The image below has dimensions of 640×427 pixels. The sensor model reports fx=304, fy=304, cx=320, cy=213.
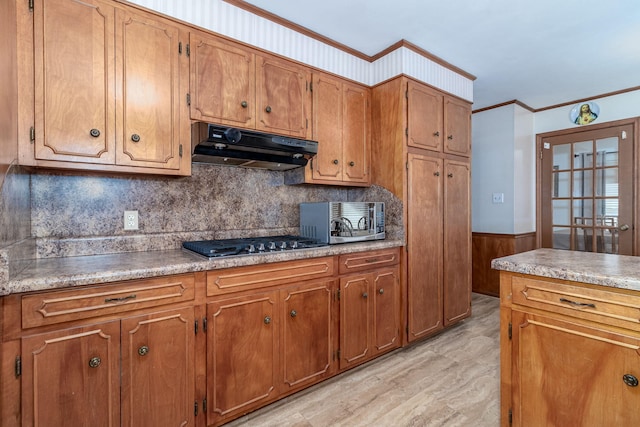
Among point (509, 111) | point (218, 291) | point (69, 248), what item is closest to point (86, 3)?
point (69, 248)

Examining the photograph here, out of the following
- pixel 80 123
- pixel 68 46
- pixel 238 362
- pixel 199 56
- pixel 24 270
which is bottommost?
pixel 238 362

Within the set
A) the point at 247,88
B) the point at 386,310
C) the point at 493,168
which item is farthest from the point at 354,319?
the point at 493,168

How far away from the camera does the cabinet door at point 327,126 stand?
2.38m

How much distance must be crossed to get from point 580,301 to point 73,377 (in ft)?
6.72

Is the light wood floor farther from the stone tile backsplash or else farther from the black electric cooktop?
the stone tile backsplash

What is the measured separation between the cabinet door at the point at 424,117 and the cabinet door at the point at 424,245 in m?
0.14

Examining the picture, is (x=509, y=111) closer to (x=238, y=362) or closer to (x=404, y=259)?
(x=404, y=259)

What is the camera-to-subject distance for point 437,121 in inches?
108

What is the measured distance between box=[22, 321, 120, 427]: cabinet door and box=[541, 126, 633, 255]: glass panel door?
4775 mm

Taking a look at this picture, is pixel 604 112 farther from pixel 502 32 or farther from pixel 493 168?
pixel 502 32

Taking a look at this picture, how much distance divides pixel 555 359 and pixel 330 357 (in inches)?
48.7

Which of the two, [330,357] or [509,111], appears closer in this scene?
[330,357]

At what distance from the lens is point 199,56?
72.4 inches

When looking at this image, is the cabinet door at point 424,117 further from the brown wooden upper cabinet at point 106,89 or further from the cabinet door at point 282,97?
the brown wooden upper cabinet at point 106,89
